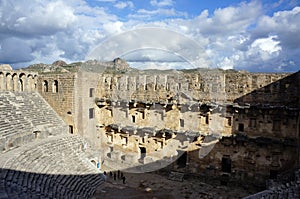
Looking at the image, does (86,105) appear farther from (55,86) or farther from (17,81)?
(17,81)

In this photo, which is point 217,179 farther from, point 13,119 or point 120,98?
point 13,119

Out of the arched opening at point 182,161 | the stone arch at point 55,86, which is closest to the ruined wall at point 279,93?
the arched opening at point 182,161

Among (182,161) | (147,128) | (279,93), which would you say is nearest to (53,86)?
(147,128)

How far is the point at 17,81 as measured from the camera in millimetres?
15281

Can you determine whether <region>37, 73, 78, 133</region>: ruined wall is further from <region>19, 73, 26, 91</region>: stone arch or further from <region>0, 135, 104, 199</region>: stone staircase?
<region>0, 135, 104, 199</region>: stone staircase

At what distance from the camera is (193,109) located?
46.5 ft

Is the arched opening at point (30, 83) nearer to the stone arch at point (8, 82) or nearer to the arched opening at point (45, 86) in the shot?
the arched opening at point (45, 86)

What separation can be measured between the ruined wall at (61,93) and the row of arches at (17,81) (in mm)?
448

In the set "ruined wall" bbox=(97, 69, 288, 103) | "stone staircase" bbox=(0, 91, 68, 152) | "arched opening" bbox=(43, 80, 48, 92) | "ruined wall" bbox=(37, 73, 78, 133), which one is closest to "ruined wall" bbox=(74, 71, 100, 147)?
A: "ruined wall" bbox=(37, 73, 78, 133)

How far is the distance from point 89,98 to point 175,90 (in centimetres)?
540

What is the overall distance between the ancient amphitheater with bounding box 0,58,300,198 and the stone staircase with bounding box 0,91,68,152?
58 mm

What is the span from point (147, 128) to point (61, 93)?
5.64 metres

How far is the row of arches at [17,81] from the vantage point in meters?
14.5

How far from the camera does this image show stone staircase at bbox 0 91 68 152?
11.6m
